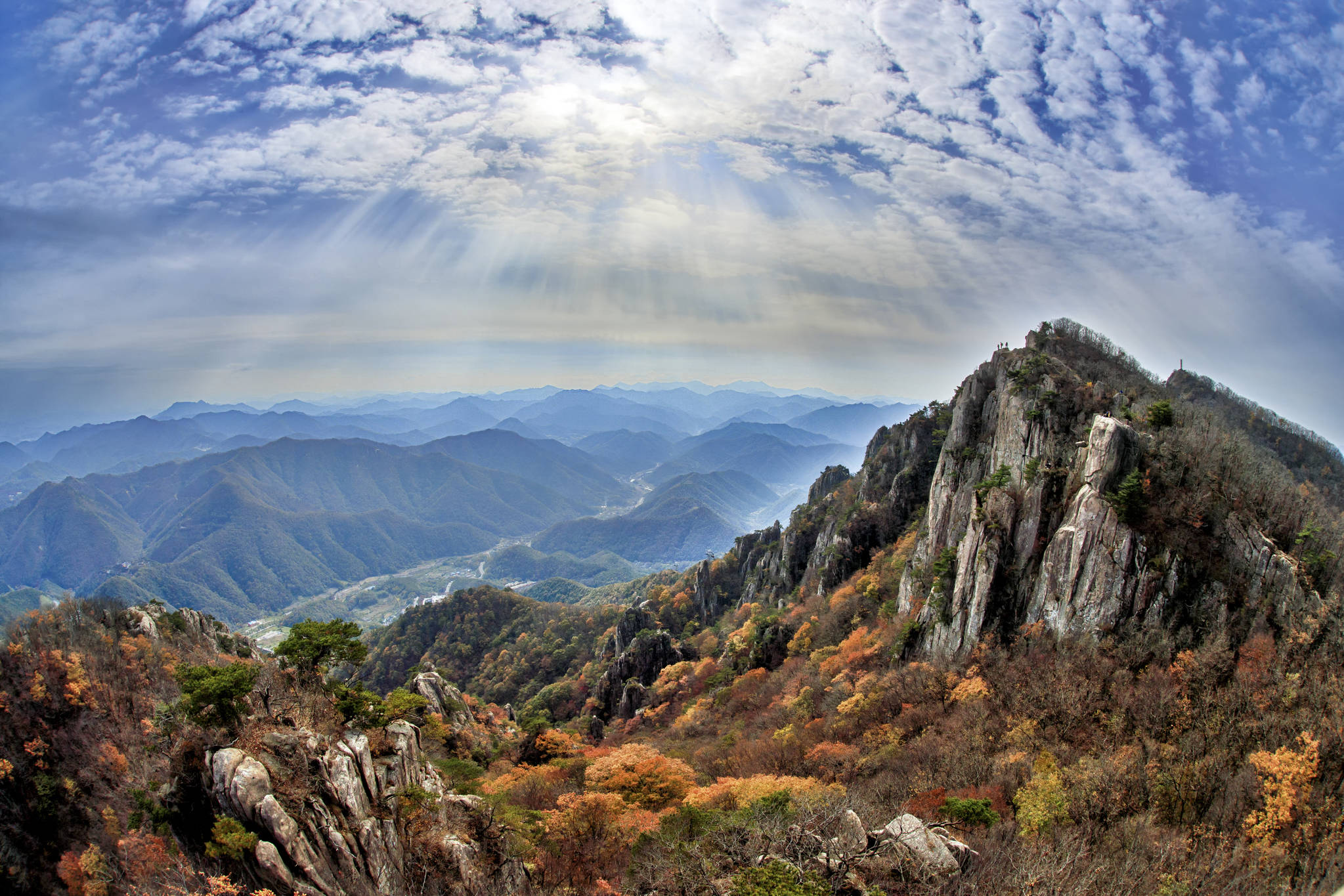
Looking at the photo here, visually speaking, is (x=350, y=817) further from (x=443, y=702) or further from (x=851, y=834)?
(x=443, y=702)

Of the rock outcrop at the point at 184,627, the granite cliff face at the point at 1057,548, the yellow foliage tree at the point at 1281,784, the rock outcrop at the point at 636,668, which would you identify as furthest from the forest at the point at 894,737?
the rock outcrop at the point at 636,668

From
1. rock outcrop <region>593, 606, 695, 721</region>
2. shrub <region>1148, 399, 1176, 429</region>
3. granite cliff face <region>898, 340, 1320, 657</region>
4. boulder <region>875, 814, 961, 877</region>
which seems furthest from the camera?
rock outcrop <region>593, 606, 695, 721</region>

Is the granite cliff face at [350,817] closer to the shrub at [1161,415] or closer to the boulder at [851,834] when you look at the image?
the boulder at [851,834]

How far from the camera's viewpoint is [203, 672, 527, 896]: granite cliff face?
18016mm

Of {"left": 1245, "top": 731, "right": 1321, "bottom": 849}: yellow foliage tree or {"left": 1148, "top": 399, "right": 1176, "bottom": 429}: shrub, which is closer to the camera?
{"left": 1245, "top": 731, "right": 1321, "bottom": 849}: yellow foliage tree

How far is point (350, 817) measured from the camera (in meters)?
20.0

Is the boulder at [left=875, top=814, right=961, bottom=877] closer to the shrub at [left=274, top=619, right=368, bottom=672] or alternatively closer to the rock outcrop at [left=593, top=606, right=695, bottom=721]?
the shrub at [left=274, top=619, right=368, bottom=672]

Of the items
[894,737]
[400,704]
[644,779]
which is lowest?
[644,779]

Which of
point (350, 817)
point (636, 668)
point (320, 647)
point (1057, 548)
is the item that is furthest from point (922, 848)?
point (636, 668)

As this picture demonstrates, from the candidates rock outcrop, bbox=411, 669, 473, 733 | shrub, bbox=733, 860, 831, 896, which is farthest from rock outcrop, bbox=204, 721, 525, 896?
rock outcrop, bbox=411, 669, 473, 733

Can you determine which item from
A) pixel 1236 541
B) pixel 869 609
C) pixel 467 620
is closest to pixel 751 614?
pixel 869 609

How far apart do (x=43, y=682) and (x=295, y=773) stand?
1596 inches

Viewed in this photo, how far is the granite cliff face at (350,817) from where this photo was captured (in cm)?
1802

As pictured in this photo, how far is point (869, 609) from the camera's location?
56.6m
